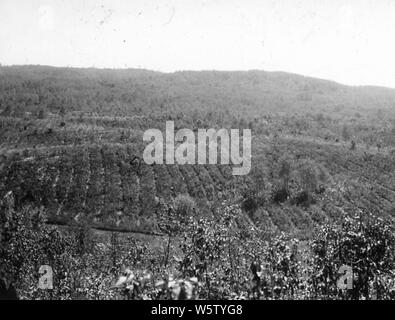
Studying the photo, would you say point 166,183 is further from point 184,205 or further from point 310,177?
point 310,177

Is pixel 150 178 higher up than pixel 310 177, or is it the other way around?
pixel 310 177

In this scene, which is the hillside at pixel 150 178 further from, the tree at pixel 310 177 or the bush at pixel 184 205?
the bush at pixel 184 205

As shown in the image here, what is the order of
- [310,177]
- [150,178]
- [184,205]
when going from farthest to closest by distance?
[310,177], [150,178], [184,205]

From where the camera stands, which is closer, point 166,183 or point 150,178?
point 166,183

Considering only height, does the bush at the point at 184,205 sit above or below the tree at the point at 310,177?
below

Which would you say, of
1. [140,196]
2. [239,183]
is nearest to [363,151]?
[239,183]

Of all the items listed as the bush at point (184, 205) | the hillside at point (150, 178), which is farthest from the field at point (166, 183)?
the bush at point (184, 205)

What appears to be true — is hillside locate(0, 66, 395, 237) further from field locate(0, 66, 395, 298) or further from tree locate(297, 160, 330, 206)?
tree locate(297, 160, 330, 206)

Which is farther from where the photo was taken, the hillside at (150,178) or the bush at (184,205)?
the hillside at (150,178)

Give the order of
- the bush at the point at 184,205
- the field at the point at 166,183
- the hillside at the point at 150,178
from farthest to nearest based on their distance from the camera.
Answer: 1. the hillside at the point at 150,178
2. the bush at the point at 184,205
3. the field at the point at 166,183

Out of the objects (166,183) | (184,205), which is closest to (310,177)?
(166,183)

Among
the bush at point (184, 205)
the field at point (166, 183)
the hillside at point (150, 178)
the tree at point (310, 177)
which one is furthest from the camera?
the tree at point (310, 177)
